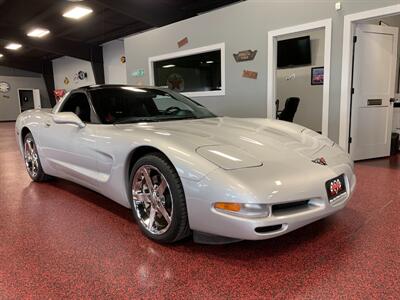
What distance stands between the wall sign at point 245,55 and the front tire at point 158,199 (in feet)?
12.8

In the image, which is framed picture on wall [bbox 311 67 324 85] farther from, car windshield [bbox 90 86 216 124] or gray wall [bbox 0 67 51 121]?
gray wall [bbox 0 67 51 121]

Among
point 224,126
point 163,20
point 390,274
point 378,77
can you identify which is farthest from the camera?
point 163,20

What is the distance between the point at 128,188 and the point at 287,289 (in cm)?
115

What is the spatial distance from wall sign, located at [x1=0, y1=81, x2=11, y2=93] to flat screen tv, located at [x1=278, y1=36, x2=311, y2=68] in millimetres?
17498

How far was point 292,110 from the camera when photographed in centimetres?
610

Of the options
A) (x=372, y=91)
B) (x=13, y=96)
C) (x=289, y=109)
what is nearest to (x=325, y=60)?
(x=372, y=91)

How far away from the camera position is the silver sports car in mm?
1499

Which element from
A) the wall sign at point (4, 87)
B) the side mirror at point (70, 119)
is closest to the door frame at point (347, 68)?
the side mirror at point (70, 119)

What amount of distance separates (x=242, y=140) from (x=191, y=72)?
4898 mm

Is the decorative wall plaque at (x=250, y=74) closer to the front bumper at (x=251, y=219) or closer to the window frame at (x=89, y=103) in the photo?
the window frame at (x=89, y=103)

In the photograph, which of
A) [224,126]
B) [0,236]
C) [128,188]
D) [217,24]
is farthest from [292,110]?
[0,236]

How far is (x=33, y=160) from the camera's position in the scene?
3.35m

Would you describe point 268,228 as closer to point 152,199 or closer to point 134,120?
point 152,199

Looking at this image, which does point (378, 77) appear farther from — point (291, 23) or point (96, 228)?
point (96, 228)
